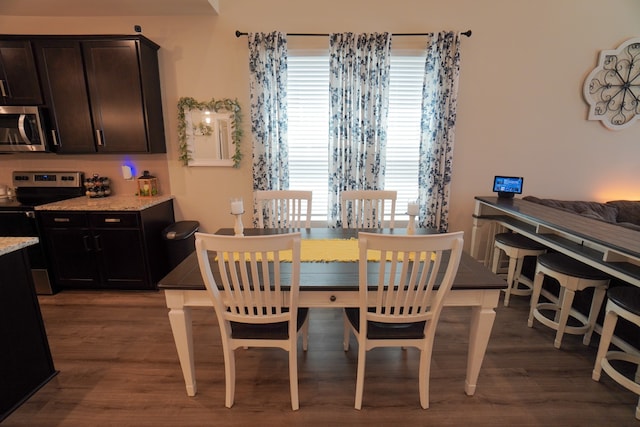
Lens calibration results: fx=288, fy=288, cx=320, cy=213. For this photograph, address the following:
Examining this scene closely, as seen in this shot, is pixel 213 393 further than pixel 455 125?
No

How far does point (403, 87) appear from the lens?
10.1 feet

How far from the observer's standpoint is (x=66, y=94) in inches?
108

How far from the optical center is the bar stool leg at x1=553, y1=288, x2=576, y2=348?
2.03 m

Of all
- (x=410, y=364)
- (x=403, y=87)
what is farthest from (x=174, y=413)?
(x=403, y=87)

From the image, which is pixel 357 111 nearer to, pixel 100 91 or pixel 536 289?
pixel 536 289

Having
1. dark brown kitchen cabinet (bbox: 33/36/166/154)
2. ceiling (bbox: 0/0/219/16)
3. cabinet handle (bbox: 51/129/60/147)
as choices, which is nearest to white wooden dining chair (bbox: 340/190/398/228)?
dark brown kitchen cabinet (bbox: 33/36/166/154)

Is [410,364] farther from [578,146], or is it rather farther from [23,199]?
[23,199]

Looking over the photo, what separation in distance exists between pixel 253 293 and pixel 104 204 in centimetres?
221

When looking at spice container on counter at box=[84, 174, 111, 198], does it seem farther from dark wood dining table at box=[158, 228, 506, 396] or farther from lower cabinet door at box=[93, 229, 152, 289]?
dark wood dining table at box=[158, 228, 506, 396]

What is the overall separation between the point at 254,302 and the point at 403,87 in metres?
2.69

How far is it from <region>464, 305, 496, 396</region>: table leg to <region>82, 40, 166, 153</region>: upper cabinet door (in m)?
3.14

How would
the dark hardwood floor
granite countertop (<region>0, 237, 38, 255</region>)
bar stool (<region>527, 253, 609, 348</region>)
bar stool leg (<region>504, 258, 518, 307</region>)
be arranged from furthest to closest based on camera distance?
bar stool leg (<region>504, 258, 518, 307</region>)
bar stool (<region>527, 253, 609, 348</region>)
the dark hardwood floor
granite countertop (<region>0, 237, 38, 255</region>)

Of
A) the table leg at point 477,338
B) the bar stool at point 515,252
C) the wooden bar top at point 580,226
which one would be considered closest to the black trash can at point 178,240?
the table leg at point 477,338

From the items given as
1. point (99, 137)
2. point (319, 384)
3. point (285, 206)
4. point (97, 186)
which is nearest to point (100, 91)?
point (99, 137)
